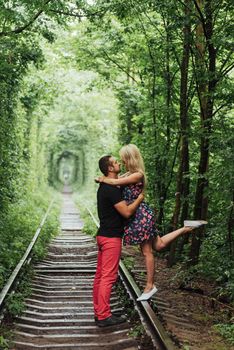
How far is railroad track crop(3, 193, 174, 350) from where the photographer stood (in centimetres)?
→ 521

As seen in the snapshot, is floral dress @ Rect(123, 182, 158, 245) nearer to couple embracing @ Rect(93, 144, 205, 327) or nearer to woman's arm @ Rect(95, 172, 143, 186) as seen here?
couple embracing @ Rect(93, 144, 205, 327)

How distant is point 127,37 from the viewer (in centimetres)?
1352

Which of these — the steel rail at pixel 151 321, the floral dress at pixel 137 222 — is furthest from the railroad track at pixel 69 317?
the floral dress at pixel 137 222

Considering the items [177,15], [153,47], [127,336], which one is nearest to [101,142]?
[153,47]

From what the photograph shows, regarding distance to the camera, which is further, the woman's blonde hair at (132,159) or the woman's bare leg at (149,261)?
the woman's bare leg at (149,261)

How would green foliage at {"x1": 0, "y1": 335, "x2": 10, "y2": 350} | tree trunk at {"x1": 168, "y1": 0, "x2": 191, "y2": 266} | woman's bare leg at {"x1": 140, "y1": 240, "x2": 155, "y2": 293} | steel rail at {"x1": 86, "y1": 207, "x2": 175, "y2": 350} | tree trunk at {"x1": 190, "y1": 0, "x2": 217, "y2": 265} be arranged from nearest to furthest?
steel rail at {"x1": 86, "y1": 207, "x2": 175, "y2": 350} → green foliage at {"x1": 0, "y1": 335, "x2": 10, "y2": 350} → woman's bare leg at {"x1": 140, "y1": 240, "x2": 155, "y2": 293} → tree trunk at {"x1": 190, "y1": 0, "x2": 217, "y2": 265} → tree trunk at {"x1": 168, "y1": 0, "x2": 191, "y2": 266}

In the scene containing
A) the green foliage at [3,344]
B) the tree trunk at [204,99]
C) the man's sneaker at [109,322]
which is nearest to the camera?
the green foliage at [3,344]

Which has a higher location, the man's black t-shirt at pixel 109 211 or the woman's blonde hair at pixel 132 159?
the woman's blonde hair at pixel 132 159

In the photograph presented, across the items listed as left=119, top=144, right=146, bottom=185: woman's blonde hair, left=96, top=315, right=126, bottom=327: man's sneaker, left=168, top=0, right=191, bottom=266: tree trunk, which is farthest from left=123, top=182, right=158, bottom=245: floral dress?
left=168, top=0, right=191, bottom=266: tree trunk

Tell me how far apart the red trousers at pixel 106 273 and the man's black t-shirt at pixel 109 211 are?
0.29 feet

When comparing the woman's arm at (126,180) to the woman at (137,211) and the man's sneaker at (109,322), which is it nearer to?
the woman at (137,211)

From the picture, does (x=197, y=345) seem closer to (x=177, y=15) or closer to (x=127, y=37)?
(x=177, y=15)

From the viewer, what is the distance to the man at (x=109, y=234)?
586 cm

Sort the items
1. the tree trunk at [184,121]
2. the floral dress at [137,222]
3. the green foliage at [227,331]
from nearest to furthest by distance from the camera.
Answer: the green foliage at [227,331], the floral dress at [137,222], the tree trunk at [184,121]
